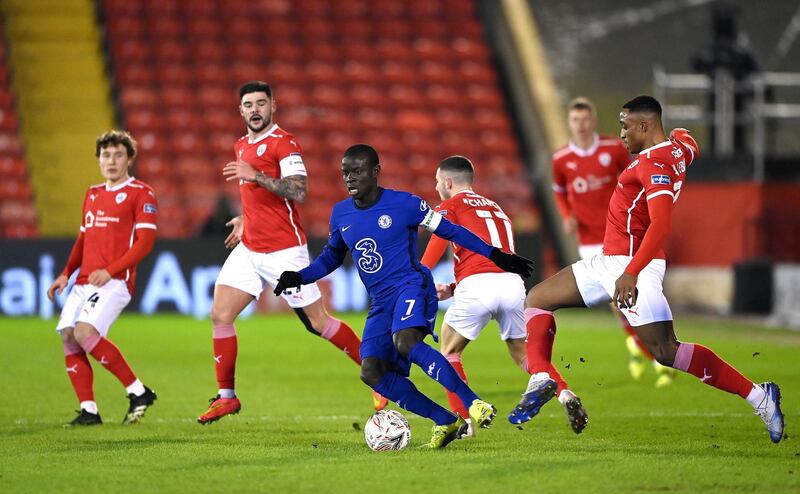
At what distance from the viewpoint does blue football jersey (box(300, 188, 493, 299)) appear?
6.93 m

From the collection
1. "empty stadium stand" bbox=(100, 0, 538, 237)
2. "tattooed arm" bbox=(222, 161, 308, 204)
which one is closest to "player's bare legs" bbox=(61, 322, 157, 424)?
"tattooed arm" bbox=(222, 161, 308, 204)

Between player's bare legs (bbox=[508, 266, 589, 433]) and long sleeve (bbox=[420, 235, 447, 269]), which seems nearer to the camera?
player's bare legs (bbox=[508, 266, 589, 433])

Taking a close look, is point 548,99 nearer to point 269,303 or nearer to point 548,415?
point 269,303

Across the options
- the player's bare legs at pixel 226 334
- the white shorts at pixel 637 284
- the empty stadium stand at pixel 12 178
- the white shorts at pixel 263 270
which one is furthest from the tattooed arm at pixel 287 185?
the empty stadium stand at pixel 12 178

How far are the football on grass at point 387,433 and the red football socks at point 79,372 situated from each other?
2.27 meters

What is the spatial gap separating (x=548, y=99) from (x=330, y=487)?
17949 millimetres

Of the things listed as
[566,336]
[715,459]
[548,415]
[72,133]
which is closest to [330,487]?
[715,459]

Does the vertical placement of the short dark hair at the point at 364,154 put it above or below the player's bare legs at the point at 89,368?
above

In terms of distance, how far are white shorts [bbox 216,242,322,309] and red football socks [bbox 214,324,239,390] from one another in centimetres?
29

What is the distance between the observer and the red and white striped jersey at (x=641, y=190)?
22.4 feet

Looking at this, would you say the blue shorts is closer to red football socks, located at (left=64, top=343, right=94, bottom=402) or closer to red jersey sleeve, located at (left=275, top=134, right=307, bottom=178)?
red jersey sleeve, located at (left=275, top=134, right=307, bottom=178)

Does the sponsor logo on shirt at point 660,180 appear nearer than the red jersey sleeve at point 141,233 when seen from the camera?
Yes

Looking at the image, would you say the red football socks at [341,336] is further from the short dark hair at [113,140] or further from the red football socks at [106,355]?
the short dark hair at [113,140]

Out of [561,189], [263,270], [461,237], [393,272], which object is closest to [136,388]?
[263,270]
